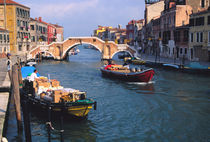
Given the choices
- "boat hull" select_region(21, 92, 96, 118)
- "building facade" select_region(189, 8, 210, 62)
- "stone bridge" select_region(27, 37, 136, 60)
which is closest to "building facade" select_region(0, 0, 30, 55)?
"stone bridge" select_region(27, 37, 136, 60)

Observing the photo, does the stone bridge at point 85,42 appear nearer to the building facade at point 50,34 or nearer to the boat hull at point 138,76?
the building facade at point 50,34

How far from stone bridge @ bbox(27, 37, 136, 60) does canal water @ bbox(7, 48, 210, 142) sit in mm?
28208

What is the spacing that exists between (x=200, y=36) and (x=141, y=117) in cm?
2313

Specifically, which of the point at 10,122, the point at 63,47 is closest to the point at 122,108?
the point at 10,122

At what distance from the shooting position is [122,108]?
55.2 ft

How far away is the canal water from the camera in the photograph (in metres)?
12.3

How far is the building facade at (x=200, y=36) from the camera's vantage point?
3312cm

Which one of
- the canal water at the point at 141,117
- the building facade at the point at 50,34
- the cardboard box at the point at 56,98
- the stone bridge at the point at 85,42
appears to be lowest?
the canal water at the point at 141,117

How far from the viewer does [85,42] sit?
5169 cm

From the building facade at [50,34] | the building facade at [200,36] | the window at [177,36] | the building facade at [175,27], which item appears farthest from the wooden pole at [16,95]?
the building facade at [50,34]

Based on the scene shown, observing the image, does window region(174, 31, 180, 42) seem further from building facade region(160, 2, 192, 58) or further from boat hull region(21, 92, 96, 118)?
boat hull region(21, 92, 96, 118)

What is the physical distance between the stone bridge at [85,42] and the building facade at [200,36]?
1604 centimetres

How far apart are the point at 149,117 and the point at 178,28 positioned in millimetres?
27302

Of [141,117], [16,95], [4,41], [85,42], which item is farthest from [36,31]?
[16,95]
